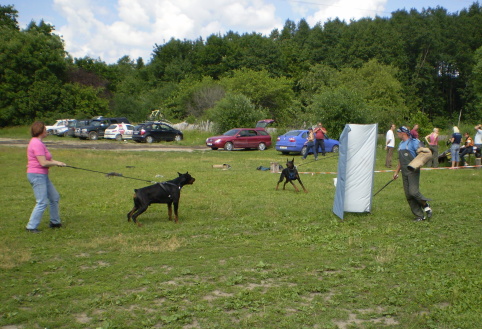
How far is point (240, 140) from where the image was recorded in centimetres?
2964

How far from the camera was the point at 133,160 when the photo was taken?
21.2 meters

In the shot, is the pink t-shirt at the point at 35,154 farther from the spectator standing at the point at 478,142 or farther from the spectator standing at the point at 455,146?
the spectator standing at the point at 478,142

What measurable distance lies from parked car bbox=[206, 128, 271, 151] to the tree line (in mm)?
3759

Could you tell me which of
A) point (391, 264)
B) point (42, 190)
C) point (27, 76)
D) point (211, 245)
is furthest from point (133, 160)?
point (27, 76)

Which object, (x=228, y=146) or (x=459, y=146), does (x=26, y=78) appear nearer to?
(x=228, y=146)

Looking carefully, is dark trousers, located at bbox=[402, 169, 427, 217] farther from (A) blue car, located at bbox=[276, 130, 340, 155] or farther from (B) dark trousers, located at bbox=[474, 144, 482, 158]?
(A) blue car, located at bbox=[276, 130, 340, 155]

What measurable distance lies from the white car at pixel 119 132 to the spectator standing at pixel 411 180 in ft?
97.8

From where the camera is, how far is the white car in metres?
37.0

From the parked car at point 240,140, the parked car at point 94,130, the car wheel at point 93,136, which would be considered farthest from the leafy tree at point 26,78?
the parked car at point 240,140

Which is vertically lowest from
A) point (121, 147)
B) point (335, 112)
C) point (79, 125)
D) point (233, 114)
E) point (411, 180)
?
point (121, 147)

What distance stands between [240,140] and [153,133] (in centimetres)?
872

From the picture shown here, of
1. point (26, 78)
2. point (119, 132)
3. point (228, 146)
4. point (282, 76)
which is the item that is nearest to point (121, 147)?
point (228, 146)

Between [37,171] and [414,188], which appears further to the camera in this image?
[414,188]

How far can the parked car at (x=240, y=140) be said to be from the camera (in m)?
29.4
